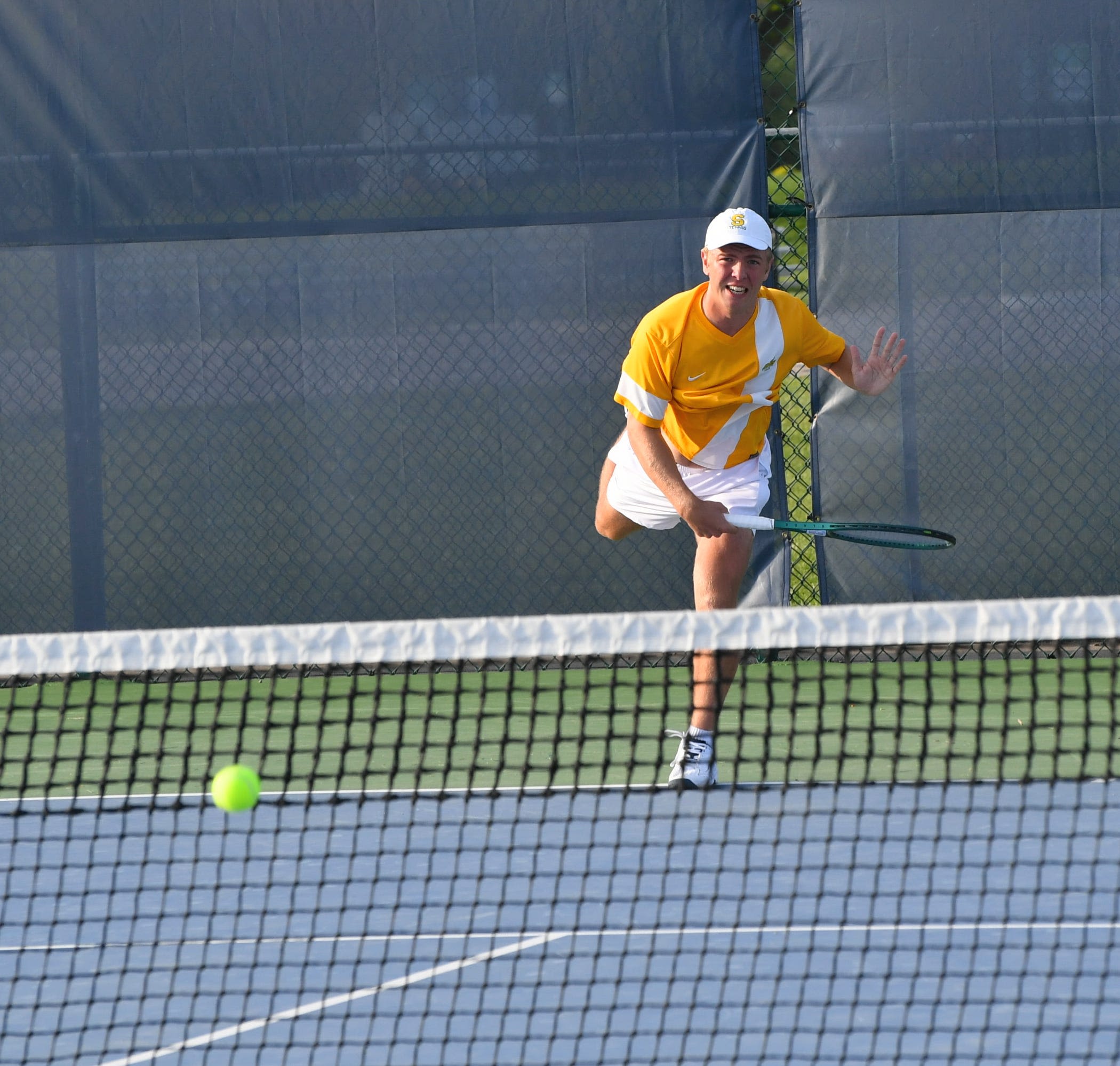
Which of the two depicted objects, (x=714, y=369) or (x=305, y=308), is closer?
(x=714, y=369)

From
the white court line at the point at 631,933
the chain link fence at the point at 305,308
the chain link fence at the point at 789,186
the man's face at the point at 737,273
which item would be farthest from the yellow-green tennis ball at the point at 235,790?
the chain link fence at the point at 789,186

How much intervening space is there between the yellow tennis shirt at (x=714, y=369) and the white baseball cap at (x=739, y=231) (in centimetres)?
17

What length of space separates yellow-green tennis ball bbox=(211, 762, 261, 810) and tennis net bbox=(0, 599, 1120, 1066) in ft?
0.31

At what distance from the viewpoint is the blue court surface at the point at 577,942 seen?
2289mm

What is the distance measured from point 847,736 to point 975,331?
1.93 metres

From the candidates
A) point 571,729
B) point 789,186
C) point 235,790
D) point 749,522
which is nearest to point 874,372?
point 749,522

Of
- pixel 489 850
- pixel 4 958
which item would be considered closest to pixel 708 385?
pixel 489 850

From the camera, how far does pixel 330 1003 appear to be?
2.46m

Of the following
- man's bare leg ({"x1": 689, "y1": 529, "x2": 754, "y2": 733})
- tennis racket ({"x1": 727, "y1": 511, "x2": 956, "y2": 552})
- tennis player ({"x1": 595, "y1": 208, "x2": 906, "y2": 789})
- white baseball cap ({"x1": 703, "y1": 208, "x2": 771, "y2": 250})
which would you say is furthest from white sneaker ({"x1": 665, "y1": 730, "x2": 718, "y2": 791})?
white baseball cap ({"x1": 703, "y1": 208, "x2": 771, "y2": 250})

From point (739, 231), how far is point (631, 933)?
1.94m

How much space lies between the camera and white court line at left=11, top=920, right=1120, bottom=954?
2.74 metres

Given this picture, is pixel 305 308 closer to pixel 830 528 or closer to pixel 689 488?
pixel 689 488

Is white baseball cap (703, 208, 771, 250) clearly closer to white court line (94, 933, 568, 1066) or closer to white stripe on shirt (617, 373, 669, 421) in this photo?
white stripe on shirt (617, 373, 669, 421)

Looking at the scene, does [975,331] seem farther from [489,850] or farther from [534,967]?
[534,967]
